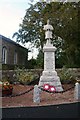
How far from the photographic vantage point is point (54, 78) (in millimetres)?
14977

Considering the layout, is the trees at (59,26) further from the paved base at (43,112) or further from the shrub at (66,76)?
the paved base at (43,112)

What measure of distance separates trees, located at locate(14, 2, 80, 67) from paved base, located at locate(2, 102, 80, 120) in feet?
34.9

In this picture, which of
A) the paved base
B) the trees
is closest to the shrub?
the trees

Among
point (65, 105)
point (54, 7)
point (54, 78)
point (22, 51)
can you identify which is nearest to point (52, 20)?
point (54, 7)

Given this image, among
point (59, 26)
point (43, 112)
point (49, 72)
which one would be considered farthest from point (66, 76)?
point (43, 112)

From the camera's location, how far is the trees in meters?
21.9

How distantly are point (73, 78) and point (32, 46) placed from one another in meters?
13.6

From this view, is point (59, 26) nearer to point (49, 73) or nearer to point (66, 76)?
point (66, 76)

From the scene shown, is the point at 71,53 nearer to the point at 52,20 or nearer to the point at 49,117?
the point at 52,20

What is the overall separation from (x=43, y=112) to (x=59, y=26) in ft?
48.5

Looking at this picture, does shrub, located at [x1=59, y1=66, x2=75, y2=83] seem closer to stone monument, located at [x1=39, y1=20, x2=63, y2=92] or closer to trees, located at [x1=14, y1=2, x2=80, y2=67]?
stone monument, located at [x1=39, y1=20, x2=63, y2=92]

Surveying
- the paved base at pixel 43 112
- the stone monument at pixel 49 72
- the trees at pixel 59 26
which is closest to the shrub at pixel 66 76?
the stone monument at pixel 49 72

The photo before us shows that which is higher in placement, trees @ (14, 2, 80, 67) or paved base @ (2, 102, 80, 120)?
trees @ (14, 2, 80, 67)

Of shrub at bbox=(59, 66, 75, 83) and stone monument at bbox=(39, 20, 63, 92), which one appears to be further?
shrub at bbox=(59, 66, 75, 83)
